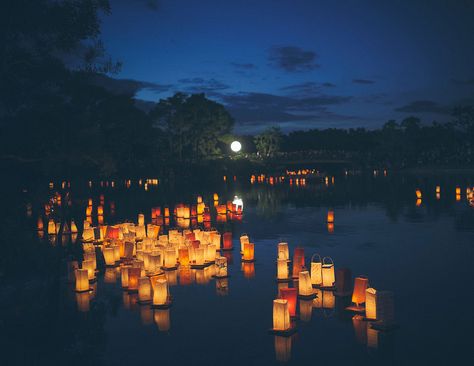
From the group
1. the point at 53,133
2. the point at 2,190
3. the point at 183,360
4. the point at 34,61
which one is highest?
the point at 34,61

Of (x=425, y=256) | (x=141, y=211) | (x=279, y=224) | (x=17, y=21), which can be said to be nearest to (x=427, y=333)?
(x=425, y=256)

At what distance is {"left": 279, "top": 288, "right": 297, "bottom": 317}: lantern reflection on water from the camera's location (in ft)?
32.9

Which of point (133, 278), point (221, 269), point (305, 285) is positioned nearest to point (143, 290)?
point (133, 278)

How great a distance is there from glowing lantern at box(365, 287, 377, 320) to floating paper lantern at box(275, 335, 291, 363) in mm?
1862

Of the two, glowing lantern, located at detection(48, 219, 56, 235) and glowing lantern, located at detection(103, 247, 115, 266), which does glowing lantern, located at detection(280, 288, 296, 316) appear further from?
glowing lantern, located at detection(48, 219, 56, 235)

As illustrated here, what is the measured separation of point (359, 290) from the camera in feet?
35.5

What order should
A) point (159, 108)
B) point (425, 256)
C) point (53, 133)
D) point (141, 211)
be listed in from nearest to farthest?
point (53, 133)
point (425, 256)
point (141, 211)
point (159, 108)

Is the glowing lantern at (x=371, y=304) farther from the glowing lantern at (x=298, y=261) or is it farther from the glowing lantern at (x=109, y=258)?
the glowing lantern at (x=109, y=258)

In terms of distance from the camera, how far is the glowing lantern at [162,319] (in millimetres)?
10078

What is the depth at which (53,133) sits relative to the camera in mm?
11562

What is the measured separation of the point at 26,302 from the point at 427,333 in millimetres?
9036

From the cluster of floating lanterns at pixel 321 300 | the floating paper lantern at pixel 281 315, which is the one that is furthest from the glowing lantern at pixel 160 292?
the floating paper lantern at pixel 281 315

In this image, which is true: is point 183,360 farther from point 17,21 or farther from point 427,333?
point 17,21

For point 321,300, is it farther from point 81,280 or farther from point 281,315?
point 81,280
